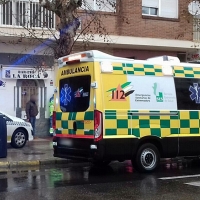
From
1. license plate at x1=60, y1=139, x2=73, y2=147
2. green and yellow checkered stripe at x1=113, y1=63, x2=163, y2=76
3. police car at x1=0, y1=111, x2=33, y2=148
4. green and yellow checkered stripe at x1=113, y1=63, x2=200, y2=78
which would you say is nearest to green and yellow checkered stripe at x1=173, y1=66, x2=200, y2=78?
green and yellow checkered stripe at x1=113, y1=63, x2=200, y2=78

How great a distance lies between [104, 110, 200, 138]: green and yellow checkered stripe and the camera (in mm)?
9430

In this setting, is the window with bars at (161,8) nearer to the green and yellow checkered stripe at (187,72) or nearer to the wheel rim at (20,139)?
the wheel rim at (20,139)

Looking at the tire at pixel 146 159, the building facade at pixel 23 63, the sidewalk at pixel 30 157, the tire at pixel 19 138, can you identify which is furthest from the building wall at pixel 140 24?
the tire at pixel 146 159

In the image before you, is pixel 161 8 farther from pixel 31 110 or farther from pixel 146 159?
pixel 146 159

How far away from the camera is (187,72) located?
1066 centimetres

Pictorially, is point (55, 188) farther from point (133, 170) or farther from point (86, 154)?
point (133, 170)

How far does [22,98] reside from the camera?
18.6 m

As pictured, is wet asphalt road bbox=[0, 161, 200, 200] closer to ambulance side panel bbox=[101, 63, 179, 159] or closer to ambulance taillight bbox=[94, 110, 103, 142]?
ambulance side panel bbox=[101, 63, 179, 159]

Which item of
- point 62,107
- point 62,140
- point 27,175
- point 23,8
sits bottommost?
point 27,175

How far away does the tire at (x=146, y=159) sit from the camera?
996 cm

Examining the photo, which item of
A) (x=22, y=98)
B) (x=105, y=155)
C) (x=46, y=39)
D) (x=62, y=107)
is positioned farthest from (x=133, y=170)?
(x=22, y=98)

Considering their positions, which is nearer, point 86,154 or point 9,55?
point 86,154

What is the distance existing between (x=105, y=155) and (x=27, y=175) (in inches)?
75.8

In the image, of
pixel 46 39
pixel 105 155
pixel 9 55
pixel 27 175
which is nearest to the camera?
pixel 105 155
